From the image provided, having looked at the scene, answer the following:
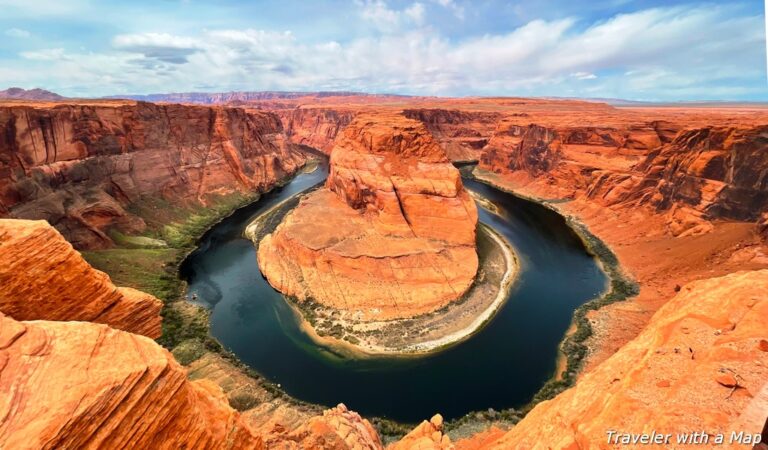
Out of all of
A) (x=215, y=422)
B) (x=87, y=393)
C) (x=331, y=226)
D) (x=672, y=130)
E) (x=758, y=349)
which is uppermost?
(x=672, y=130)

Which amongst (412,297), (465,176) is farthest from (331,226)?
(465,176)

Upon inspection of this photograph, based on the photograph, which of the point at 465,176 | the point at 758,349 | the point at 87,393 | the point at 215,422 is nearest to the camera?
the point at 87,393

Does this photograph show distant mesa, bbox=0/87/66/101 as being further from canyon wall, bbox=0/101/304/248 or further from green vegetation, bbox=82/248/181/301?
green vegetation, bbox=82/248/181/301

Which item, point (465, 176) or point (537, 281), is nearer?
point (537, 281)

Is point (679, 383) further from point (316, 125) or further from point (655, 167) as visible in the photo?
point (316, 125)

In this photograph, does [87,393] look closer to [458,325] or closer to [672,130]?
[458,325]

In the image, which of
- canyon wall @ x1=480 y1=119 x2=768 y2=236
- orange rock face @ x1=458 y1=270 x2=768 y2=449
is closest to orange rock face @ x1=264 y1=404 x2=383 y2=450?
orange rock face @ x1=458 y1=270 x2=768 y2=449
